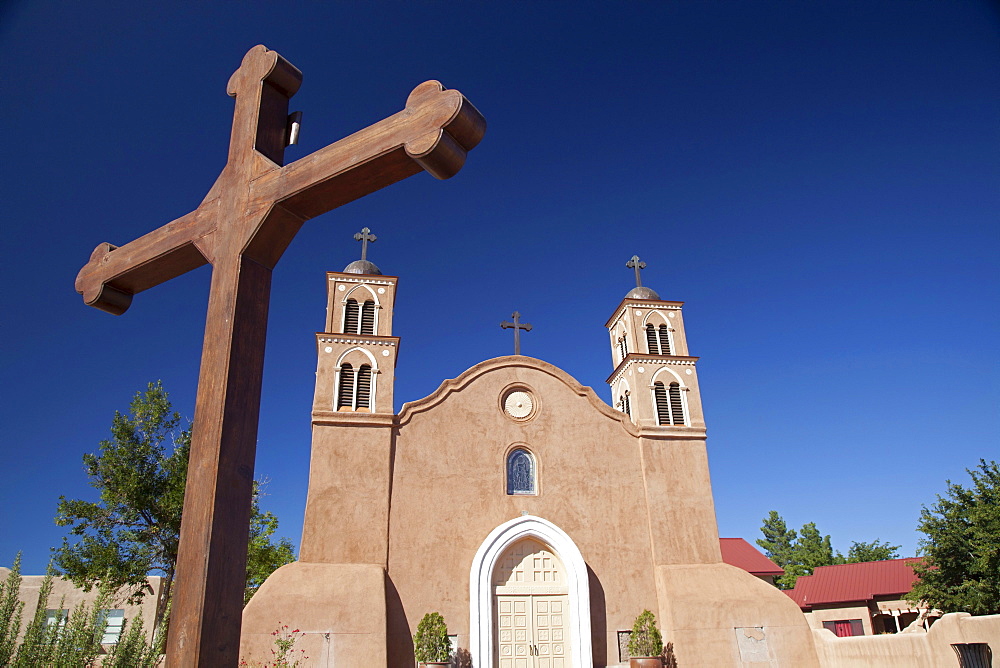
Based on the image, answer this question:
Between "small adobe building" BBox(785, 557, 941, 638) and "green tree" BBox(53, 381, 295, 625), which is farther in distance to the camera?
"small adobe building" BBox(785, 557, 941, 638)

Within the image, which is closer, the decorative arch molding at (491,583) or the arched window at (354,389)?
the decorative arch molding at (491,583)

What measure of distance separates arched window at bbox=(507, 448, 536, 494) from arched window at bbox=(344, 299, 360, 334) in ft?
18.3

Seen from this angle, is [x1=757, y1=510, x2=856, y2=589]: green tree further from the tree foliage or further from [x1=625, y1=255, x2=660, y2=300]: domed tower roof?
[x1=625, y1=255, x2=660, y2=300]: domed tower roof

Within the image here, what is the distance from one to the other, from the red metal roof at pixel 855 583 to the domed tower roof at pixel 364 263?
20993 mm

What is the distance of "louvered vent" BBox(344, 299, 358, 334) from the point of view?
18500 millimetres

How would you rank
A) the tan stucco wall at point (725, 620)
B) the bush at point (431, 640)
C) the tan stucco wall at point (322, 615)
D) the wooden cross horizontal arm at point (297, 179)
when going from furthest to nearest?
the tan stucco wall at point (725, 620) < the bush at point (431, 640) < the tan stucco wall at point (322, 615) < the wooden cross horizontal arm at point (297, 179)

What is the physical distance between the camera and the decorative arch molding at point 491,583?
1539cm

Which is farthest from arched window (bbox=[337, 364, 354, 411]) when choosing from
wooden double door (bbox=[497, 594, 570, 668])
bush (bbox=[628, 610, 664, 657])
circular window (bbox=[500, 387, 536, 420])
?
bush (bbox=[628, 610, 664, 657])

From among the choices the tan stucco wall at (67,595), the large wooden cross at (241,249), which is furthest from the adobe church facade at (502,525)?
the large wooden cross at (241,249)

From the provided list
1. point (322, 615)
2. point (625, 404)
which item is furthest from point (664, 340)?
point (322, 615)

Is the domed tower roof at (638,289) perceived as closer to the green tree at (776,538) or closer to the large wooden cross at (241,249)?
the large wooden cross at (241,249)

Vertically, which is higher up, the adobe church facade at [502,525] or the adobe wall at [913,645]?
the adobe church facade at [502,525]

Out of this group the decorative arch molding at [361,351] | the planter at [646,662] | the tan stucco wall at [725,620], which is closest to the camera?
the planter at [646,662]

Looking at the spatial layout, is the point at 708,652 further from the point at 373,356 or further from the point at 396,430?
the point at 373,356
